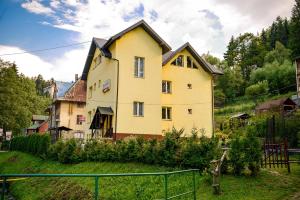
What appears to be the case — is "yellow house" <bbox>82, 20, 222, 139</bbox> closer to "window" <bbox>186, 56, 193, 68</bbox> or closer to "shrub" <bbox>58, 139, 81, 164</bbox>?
"window" <bbox>186, 56, 193, 68</bbox>

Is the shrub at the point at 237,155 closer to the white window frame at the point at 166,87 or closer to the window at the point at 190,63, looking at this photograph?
the white window frame at the point at 166,87

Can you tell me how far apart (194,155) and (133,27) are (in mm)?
15126

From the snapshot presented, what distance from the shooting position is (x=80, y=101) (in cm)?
4456

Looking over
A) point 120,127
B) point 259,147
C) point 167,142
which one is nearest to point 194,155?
point 167,142

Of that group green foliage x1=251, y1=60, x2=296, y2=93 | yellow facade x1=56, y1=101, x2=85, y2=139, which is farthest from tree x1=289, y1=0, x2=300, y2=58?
yellow facade x1=56, y1=101, x2=85, y2=139

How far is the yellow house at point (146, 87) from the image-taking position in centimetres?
2562

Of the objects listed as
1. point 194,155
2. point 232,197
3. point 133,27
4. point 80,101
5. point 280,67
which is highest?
point 280,67

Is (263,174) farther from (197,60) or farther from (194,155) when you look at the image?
(197,60)

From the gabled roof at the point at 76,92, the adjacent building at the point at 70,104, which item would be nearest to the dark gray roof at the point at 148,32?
the gabled roof at the point at 76,92

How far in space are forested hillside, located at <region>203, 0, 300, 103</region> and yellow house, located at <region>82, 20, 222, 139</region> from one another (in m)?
43.0

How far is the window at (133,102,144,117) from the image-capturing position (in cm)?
2603

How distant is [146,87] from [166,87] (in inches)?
121

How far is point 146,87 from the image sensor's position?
86.8 feet

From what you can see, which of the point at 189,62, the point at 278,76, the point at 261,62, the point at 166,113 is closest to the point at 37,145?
the point at 166,113
